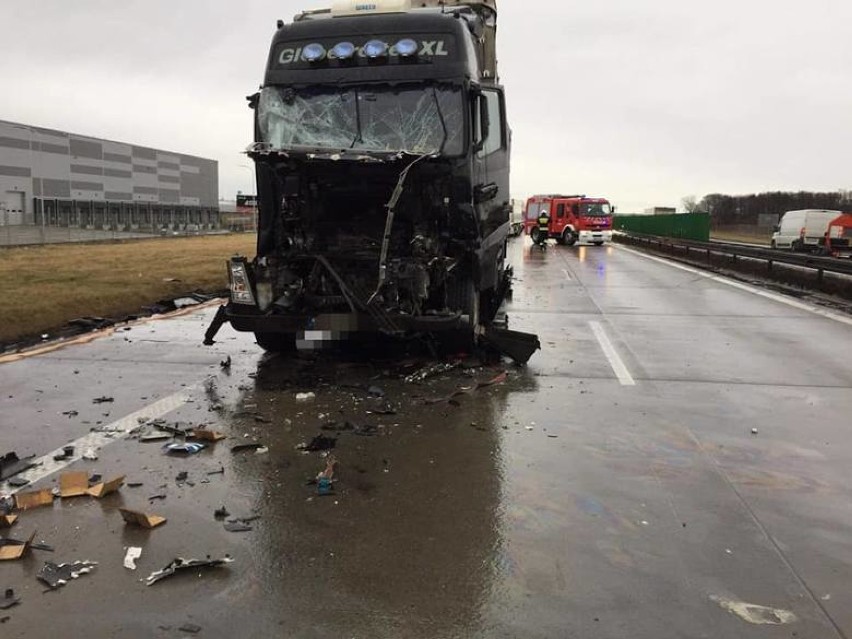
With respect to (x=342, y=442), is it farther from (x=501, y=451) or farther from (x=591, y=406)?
(x=591, y=406)

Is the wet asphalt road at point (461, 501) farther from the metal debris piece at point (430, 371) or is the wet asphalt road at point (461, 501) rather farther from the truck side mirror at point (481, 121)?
the truck side mirror at point (481, 121)

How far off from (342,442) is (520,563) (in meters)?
2.14

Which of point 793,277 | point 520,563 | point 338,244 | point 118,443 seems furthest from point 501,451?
point 793,277

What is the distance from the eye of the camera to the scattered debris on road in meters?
3.83

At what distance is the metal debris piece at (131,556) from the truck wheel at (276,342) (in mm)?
4840

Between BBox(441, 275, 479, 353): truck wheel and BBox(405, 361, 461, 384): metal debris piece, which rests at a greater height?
BBox(441, 275, 479, 353): truck wheel

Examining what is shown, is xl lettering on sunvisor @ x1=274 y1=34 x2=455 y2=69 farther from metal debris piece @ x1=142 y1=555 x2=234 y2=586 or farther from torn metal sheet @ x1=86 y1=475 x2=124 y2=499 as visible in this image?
metal debris piece @ x1=142 y1=555 x2=234 y2=586

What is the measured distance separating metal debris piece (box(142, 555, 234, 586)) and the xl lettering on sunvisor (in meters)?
5.73

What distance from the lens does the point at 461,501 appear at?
4.23 metres

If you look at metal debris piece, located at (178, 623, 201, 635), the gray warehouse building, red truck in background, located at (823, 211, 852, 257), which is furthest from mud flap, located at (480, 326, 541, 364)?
the gray warehouse building

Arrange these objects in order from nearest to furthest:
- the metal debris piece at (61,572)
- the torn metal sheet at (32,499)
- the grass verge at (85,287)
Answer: the metal debris piece at (61,572), the torn metal sheet at (32,499), the grass verge at (85,287)

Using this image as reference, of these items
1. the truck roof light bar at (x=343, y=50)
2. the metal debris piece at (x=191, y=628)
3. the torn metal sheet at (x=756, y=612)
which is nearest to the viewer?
the metal debris piece at (x=191, y=628)

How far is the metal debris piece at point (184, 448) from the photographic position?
5016 mm

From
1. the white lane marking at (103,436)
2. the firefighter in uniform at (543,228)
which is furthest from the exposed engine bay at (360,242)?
the firefighter in uniform at (543,228)
